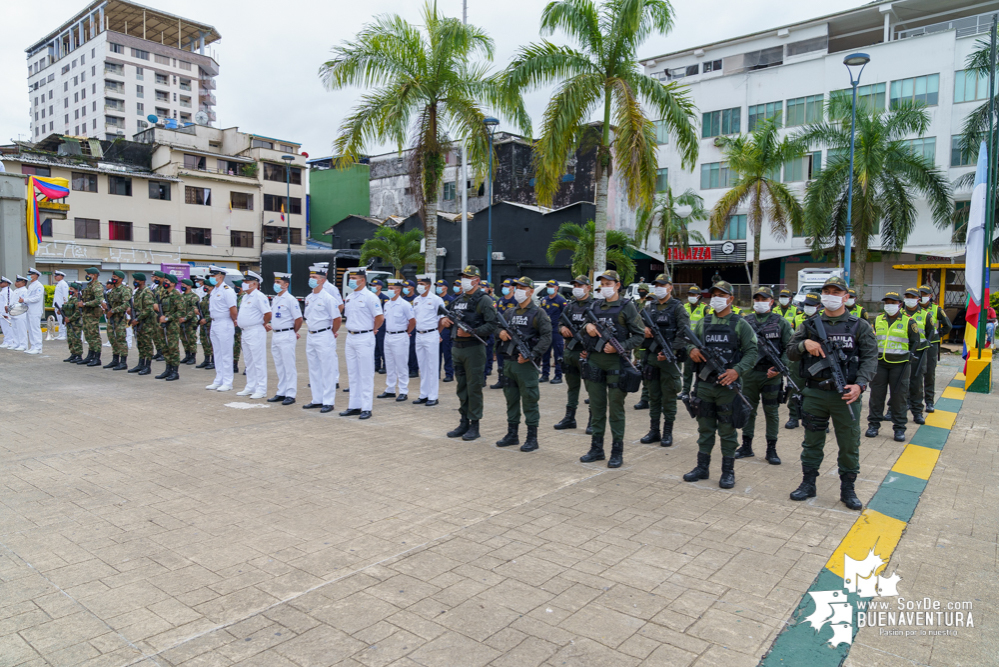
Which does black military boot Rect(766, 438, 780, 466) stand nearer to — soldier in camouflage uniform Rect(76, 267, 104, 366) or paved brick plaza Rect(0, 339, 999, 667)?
paved brick plaza Rect(0, 339, 999, 667)

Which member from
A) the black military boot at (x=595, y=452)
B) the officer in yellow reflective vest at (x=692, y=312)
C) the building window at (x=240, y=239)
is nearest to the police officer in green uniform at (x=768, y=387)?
the black military boot at (x=595, y=452)

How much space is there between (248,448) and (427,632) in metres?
4.55

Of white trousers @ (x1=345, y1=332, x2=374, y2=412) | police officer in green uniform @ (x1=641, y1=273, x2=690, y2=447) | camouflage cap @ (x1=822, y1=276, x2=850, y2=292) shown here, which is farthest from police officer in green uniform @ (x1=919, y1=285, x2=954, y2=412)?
white trousers @ (x1=345, y1=332, x2=374, y2=412)

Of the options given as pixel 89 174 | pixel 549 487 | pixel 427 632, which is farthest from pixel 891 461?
pixel 89 174

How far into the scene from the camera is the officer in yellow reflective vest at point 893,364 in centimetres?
830

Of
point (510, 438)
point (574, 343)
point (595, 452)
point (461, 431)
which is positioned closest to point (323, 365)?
point (461, 431)

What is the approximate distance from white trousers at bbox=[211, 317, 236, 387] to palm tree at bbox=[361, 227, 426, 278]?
68.2 ft

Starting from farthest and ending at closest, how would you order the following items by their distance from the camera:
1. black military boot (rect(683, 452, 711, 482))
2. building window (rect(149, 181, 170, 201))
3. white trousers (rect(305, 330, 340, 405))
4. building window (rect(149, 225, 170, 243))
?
1. building window (rect(149, 225, 170, 243))
2. building window (rect(149, 181, 170, 201))
3. white trousers (rect(305, 330, 340, 405))
4. black military boot (rect(683, 452, 711, 482))

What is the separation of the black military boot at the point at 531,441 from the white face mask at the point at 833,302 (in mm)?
3231

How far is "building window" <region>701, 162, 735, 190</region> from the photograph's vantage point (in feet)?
125

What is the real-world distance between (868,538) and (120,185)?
47.5 meters

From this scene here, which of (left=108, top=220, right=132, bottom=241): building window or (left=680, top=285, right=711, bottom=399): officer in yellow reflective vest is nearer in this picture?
(left=680, top=285, right=711, bottom=399): officer in yellow reflective vest

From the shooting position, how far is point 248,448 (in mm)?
7223

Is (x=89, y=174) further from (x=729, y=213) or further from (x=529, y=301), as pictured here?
(x=529, y=301)
